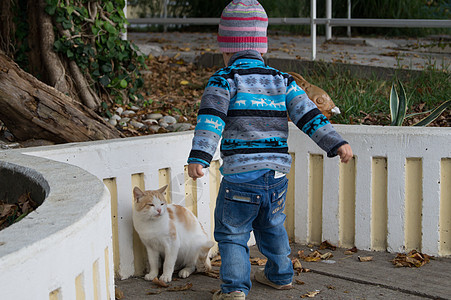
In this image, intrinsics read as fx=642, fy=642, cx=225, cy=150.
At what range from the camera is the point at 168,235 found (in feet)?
11.5

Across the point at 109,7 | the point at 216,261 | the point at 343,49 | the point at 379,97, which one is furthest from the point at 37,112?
the point at 343,49

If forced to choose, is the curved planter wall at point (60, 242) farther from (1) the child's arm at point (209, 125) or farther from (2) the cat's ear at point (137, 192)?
(2) the cat's ear at point (137, 192)

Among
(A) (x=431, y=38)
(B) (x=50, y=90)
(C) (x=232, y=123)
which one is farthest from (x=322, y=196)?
(A) (x=431, y=38)

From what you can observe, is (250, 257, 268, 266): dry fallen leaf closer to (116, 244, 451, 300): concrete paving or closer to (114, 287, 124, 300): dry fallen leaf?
(116, 244, 451, 300): concrete paving

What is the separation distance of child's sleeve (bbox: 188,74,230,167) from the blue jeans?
28 cm

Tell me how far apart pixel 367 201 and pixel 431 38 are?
28.8 ft

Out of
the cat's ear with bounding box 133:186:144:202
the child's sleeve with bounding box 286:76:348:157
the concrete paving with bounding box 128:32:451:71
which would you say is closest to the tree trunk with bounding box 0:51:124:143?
the cat's ear with bounding box 133:186:144:202

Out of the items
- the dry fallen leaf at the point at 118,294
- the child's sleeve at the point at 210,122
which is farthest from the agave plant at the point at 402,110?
the dry fallen leaf at the point at 118,294

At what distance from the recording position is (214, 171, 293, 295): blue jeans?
3.03 metres

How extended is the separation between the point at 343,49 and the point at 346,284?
694 centimetres

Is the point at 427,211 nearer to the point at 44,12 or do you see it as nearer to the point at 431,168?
the point at 431,168

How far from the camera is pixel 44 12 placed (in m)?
5.48

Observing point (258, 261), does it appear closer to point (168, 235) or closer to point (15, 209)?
point (168, 235)

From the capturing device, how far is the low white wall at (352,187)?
3652mm
